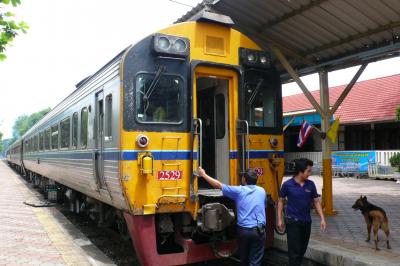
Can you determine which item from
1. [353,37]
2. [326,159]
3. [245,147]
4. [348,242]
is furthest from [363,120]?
[245,147]

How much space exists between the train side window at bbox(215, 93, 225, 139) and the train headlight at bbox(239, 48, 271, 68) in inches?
24.5

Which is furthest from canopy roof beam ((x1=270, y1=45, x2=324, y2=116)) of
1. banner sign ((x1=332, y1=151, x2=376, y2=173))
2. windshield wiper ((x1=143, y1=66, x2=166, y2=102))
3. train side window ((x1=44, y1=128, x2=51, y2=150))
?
banner sign ((x1=332, y1=151, x2=376, y2=173))

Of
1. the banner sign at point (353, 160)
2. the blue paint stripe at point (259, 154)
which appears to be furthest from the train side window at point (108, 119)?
the banner sign at point (353, 160)

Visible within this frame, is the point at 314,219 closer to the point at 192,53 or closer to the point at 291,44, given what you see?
the point at 291,44

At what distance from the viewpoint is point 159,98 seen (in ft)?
18.8

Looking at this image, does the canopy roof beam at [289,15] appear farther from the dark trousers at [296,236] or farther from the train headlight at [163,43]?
the dark trousers at [296,236]

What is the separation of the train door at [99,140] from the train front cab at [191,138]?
1.13 m

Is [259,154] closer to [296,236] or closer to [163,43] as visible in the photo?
[296,236]

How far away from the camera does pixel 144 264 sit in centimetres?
541

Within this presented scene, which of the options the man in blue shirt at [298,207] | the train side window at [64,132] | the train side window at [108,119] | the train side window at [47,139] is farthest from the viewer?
the train side window at [47,139]

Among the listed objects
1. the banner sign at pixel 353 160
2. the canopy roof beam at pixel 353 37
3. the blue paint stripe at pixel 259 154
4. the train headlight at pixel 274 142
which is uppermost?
the canopy roof beam at pixel 353 37

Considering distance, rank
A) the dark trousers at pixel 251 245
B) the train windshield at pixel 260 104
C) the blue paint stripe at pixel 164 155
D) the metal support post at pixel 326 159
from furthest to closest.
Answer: the metal support post at pixel 326 159 < the train windshield at pixel 260 104 < the blue paint stripe at pixel 164 155 < the dark trousers at pixel 251 245

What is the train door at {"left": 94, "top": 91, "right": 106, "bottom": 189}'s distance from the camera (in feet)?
21.1

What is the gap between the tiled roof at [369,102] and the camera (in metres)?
20.2
